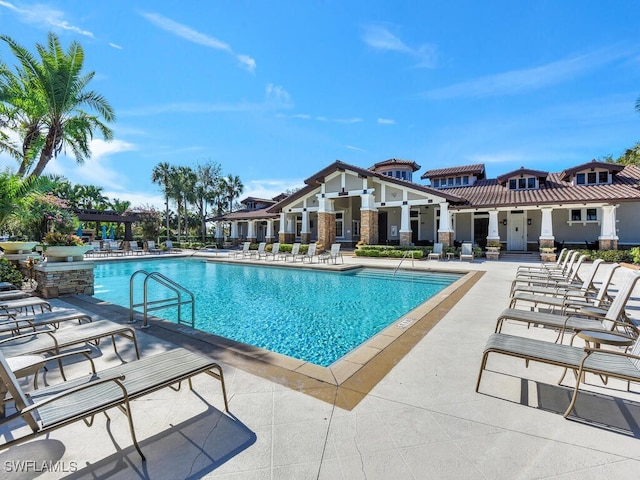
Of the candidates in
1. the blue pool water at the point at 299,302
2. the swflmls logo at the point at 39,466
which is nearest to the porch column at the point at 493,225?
the blue pool water at the point at 299,302

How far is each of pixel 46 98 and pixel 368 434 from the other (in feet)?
45.5

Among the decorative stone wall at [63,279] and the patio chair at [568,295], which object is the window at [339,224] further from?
the patio chair at [568,295]

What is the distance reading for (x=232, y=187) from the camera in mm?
42125

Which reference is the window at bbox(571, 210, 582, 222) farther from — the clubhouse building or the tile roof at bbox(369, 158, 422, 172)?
the tile roof at bbox(369, 158, 422, 172)

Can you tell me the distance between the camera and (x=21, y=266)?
8.73 m

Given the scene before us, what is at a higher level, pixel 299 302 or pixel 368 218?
pixel 368 218

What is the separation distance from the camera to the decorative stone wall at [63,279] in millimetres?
7170

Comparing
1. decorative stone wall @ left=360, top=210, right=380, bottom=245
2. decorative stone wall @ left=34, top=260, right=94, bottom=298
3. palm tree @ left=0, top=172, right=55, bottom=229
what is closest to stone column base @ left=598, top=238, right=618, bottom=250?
decorative stone wall @ left=360, top=210, right=380, bottom=245

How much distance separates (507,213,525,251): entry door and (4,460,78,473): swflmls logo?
2444 cm

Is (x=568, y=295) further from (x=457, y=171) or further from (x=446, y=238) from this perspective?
(x=457, y=171)

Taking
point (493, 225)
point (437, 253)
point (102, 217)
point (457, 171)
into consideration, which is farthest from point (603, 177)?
point (102, 217)

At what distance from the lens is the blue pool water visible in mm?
5879

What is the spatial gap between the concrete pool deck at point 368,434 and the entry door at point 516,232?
21.0m

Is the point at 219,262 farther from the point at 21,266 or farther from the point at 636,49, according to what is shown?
the point at 636,49
